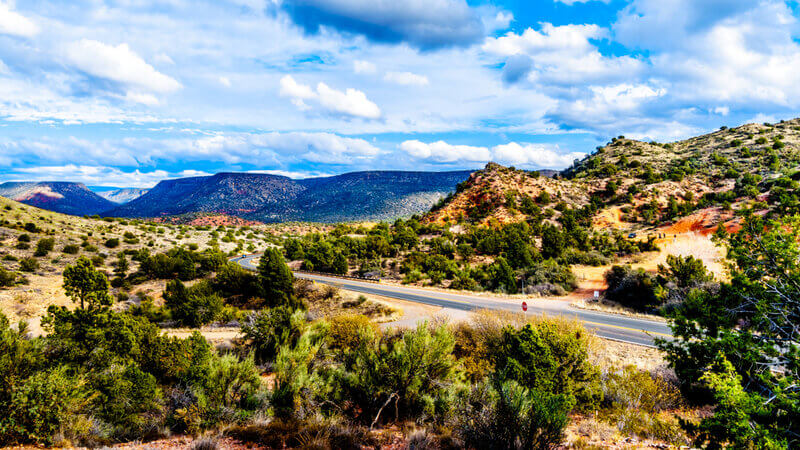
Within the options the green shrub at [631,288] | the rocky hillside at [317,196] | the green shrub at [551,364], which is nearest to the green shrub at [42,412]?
the green shrub at [551,364]

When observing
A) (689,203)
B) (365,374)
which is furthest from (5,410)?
(689,203)

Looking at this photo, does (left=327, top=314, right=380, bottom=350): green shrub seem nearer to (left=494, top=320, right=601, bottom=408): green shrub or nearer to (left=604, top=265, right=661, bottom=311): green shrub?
(left=494, top=320, right=601, bottom=408): green shrub

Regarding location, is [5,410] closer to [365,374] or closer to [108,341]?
[108,341]

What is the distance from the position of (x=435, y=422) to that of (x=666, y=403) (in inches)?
286

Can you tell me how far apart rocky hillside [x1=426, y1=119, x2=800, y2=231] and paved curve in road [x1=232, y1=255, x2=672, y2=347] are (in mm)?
32947

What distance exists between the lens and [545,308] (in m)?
22.3

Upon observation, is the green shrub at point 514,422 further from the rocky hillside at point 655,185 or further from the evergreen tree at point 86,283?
the rocky hillside at point 655,185

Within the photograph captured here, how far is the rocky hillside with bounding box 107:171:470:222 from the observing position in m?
126

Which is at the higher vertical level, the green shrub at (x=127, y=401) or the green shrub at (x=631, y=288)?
the green shrub at (x=631, y=288)

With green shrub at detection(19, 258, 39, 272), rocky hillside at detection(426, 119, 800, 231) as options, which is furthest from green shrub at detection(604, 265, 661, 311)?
green shrub at detection(19, 258, 39, 272)

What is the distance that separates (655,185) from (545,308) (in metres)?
57.8

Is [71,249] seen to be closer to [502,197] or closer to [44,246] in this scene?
[44,246]

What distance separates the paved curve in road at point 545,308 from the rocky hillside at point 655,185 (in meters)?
32.9

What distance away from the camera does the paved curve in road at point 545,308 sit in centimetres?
1658
